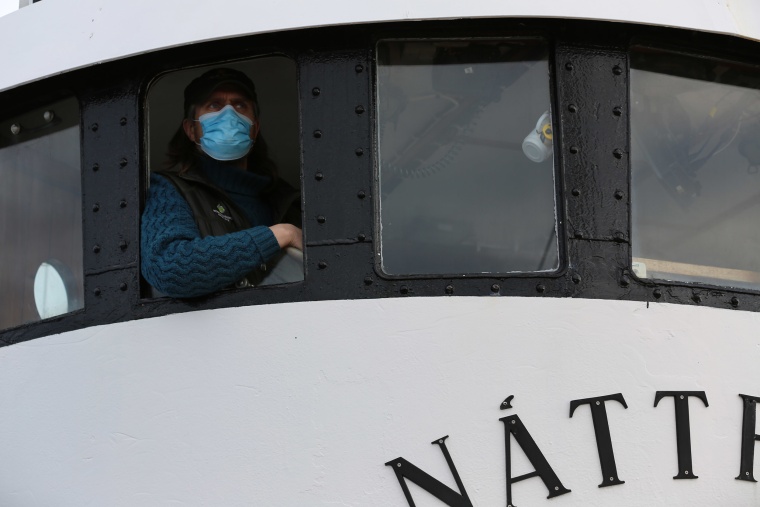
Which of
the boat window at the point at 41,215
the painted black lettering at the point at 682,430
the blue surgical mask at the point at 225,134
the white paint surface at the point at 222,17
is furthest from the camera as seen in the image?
the boat window at the point at 41,215

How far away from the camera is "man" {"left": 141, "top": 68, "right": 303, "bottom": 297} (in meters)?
5.80

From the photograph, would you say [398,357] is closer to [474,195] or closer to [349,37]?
[474,195]

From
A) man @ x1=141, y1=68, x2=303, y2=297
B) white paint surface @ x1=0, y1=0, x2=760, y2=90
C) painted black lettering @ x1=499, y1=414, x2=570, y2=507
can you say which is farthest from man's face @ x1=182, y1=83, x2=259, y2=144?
painted black lettering @ x1=499, y1=414, x2=570, y2=507

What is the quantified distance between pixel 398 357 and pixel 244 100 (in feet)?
5.36

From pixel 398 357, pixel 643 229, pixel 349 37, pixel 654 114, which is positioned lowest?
pixel 398 357

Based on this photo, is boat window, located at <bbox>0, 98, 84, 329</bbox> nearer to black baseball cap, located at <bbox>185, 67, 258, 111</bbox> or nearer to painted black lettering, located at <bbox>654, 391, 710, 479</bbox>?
black baseball cap, located at <bbox>185, 67, 258, 111</bbox>

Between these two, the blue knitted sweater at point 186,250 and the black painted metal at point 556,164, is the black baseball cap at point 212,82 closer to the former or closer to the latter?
the black painted metal at point 556,164

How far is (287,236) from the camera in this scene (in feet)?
19.4

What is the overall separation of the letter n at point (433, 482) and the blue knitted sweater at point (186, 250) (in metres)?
1.10

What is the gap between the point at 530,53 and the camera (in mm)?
5918

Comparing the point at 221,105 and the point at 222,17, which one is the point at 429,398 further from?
the point at 222,17

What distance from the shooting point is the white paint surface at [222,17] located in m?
5.72

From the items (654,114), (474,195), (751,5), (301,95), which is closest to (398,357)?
(474,195)

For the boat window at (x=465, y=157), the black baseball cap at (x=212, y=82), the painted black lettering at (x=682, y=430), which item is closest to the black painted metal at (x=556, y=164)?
the boat window at (x=465, y=157)
